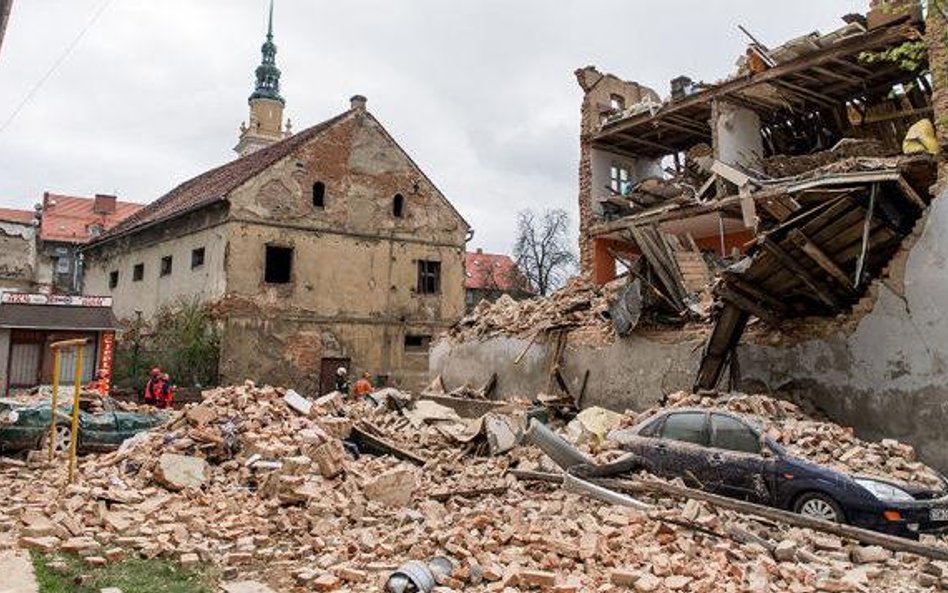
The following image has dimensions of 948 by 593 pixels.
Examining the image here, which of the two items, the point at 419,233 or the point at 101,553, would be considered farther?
the point at 419,233

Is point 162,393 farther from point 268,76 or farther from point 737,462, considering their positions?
point 268,76

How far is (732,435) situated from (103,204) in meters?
47.5

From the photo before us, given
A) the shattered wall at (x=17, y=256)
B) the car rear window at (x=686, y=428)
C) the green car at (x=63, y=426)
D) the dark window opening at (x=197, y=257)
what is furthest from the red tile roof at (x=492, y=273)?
the car rear window at (x=686, y=428)

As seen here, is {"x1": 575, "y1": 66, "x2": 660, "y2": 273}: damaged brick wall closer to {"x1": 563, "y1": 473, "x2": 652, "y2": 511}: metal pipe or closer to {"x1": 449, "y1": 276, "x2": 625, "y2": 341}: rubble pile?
{"x1": 449, "y1": 276, "x2": 625, "y2": 341}: rubble pile

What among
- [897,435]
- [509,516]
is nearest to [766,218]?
[897,435]

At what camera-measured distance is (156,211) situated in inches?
1236

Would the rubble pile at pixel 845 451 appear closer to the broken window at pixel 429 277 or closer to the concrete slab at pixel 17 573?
the concrete slab at pixel 17 573

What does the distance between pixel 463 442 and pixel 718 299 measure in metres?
5.89

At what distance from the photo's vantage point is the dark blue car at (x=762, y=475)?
755cm

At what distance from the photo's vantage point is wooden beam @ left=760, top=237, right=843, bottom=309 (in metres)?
11.5

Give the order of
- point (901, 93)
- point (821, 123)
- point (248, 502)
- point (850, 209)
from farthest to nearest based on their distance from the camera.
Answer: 1. point (821, 123)
2. point (901, 93)
3. point (850, 209)
4. point (248, 502)

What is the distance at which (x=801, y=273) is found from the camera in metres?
11.9

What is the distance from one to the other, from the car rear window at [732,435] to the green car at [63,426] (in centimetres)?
1058

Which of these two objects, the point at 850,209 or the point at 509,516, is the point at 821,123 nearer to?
the point at 850,209
